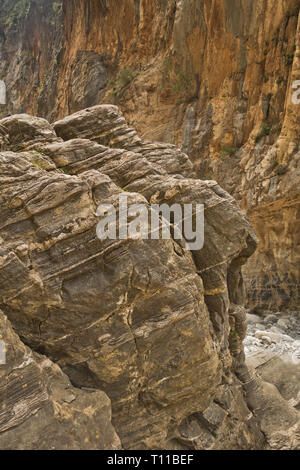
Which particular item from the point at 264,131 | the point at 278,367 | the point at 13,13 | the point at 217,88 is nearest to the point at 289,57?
the point at 264,131

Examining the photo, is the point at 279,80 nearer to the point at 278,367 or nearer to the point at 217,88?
the point at 217,88

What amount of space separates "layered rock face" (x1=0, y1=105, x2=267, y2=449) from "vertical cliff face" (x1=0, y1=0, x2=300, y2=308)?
11189 mm

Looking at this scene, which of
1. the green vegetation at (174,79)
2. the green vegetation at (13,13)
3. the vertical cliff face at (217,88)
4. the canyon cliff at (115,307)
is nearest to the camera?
the canyon cliff at (115,307)

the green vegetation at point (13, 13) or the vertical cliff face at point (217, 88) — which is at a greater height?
the green vegetation at point (13, 13)

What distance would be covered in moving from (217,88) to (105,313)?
1937 cm

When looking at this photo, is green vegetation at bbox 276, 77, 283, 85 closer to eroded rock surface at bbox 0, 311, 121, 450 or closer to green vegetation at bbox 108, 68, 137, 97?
green vegetation at bbox 108, 68, 137, 97

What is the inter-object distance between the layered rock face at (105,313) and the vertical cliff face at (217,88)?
441 inches

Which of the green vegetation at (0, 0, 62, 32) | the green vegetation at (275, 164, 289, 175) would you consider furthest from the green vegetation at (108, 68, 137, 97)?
the green vegetation at (0, 0, 62, 32)

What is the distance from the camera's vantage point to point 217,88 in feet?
72.1

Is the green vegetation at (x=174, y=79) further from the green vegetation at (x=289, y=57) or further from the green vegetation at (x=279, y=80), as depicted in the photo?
the green vegetation at (x=289, y=57)

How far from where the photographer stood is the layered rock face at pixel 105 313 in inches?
256

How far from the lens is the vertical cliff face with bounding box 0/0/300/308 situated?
17.9 metres

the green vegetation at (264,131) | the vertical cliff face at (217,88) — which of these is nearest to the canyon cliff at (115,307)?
the vertical cliff face at (217,88)
